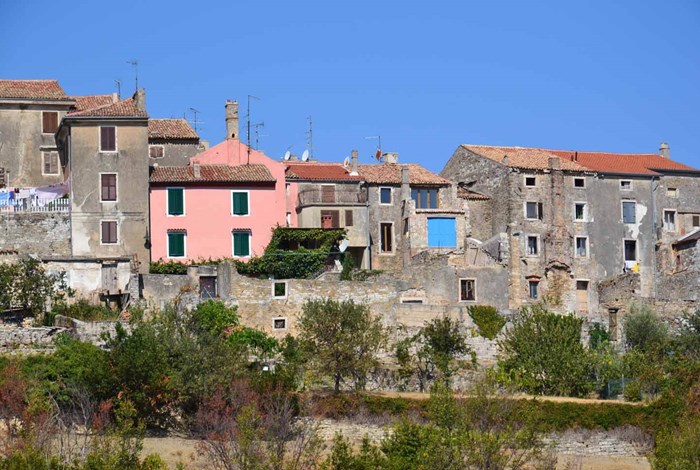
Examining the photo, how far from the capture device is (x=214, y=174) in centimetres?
7044

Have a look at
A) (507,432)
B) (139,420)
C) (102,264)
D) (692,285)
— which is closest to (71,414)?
(139,420)

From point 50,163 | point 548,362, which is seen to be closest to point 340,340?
point 548,362

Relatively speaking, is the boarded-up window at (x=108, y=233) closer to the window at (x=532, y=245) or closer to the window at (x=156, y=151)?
the window at (x=156, y=151)

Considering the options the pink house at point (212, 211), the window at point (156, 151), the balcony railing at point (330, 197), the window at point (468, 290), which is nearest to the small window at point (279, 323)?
the pink house at point (212, 211)

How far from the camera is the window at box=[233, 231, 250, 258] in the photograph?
69.7m

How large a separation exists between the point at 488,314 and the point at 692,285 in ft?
44.2

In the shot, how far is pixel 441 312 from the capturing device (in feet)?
220

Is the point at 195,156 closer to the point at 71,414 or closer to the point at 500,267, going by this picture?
the point at 500,267

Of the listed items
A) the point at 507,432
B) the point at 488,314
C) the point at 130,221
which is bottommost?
the point at 507,432

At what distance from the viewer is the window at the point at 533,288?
73625mm

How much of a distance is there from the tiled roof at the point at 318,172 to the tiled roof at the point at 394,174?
893 millimetres

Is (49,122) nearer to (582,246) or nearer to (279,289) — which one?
(279,289)

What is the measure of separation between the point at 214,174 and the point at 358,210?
688 cm

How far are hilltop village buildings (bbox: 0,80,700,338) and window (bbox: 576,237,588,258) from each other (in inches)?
4.2
